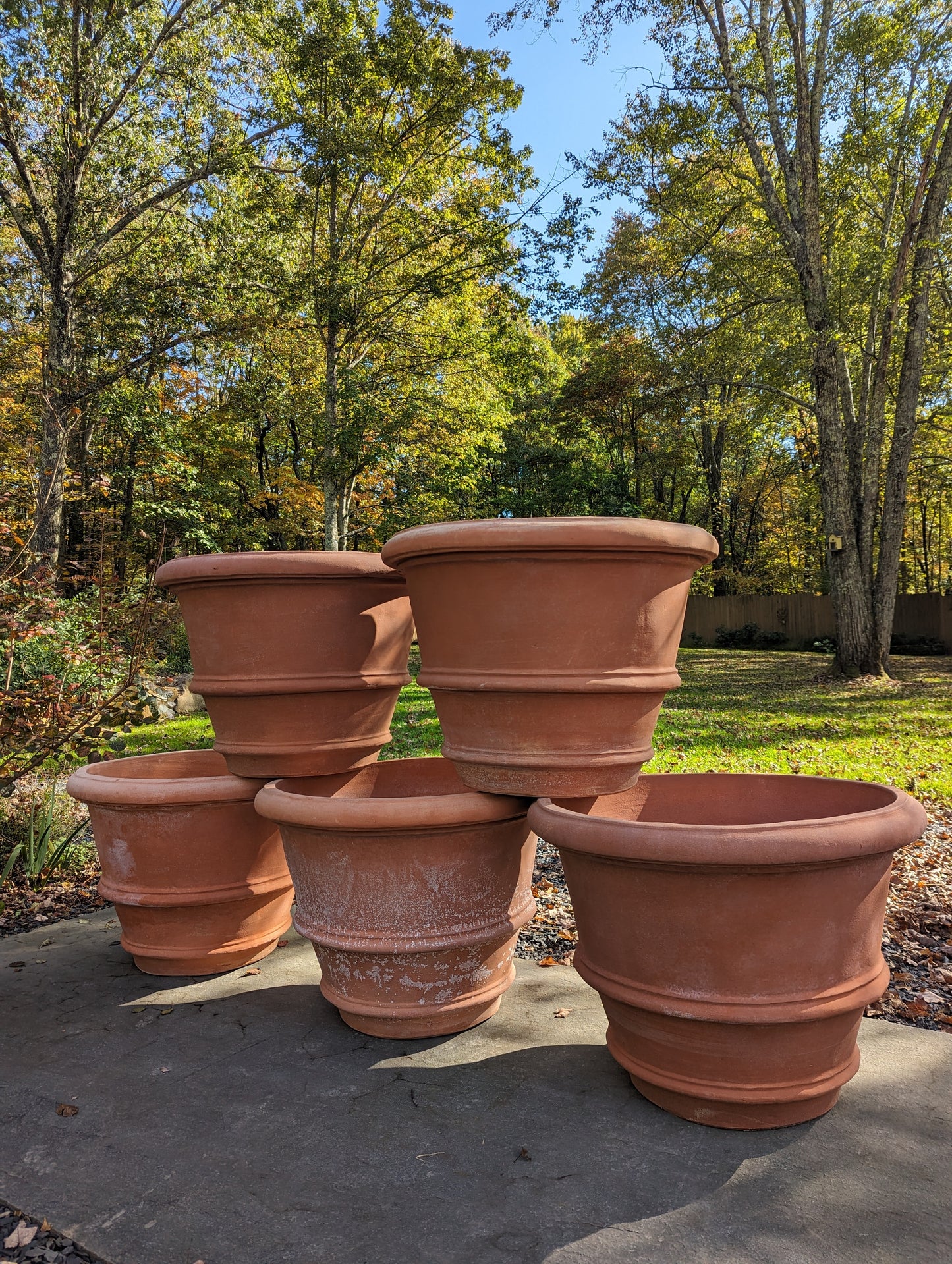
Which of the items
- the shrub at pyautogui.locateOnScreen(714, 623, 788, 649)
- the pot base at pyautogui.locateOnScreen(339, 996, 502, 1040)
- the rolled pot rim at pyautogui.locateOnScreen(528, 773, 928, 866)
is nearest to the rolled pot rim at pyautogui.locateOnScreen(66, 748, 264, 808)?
the pot base at pyautogui.locateOnScreen(339, 996, 502, 1040)

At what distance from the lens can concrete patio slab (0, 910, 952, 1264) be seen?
5.31 ft

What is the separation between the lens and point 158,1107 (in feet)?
7.02

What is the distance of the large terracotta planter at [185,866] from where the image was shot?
9.57ft

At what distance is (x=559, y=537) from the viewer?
2.16 m

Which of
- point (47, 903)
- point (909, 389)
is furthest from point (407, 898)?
point (909, 389)

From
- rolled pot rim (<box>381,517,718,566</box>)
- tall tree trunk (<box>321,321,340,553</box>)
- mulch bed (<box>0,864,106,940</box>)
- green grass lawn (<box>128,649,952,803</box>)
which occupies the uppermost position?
tall tree trunk (<box>321,321,340,553</box>)

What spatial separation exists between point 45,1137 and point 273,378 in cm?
1673

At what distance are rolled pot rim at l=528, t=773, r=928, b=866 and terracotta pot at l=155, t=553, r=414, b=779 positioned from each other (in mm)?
1151

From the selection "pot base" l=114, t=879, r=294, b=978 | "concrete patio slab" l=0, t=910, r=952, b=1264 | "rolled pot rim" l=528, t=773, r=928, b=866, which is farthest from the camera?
"pot base" l=114, t=879, r=294, b=978

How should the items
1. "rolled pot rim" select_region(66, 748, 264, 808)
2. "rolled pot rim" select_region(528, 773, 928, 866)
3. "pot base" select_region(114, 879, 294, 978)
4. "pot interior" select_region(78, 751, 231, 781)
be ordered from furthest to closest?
1. "pot interior" select_region(78, 751, 231, 781)
2. "pot base" select_region(114, 879, 294, 978)
3. "rolled pot rim" select_region(66, 748, 264, 808)
4. "rolled pot rim" select_region(528, 773, 928, 866)

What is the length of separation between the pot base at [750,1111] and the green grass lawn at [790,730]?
302cm

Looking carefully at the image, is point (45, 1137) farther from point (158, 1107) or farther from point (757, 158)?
point (757, 158)

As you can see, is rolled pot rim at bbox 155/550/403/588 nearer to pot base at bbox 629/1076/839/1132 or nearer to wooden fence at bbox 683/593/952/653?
pot base at bbox 629/1076/839/1132

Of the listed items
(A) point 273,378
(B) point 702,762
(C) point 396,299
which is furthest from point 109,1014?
(A) point 273,378
